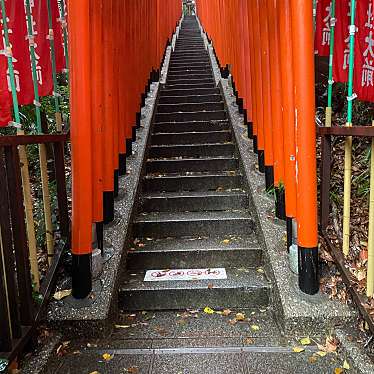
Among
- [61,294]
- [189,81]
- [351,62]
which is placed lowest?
[61,294]

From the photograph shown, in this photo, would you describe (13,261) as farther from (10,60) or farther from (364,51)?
(364,51)

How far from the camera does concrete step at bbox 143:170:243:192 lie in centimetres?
499

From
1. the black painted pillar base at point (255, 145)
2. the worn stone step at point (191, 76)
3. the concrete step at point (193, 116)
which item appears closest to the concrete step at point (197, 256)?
the black painted pillar base at point (255, 145)

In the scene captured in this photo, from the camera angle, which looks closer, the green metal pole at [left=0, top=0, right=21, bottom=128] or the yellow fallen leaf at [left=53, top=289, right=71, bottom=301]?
the green metal pole at [left=0, top=0, right=21, bottom=128]

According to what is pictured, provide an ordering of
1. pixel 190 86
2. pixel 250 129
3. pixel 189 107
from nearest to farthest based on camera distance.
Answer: pixel 250 129
pixel 189 107
pixel 190 86

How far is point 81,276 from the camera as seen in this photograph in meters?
3.15

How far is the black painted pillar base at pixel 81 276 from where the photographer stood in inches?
124

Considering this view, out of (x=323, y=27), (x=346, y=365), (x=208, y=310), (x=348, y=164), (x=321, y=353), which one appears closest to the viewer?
(x=346, y=365)

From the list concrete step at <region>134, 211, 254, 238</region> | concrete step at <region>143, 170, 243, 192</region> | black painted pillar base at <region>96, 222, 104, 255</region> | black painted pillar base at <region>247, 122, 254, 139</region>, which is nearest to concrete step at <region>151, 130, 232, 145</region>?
black painted pillar base at <region>247, 122, 254, 139</region>

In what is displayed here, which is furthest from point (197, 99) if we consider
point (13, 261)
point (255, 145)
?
point (13, 261)

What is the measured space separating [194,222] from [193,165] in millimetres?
1238

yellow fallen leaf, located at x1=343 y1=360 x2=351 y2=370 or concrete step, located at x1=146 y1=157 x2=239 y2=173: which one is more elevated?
concrete step, located at x1=146 y1=157 x2=239 y2=173

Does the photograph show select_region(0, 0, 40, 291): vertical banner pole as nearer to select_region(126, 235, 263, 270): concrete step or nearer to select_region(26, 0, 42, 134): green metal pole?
select_region(26, 0, 42, 134): green metal pole

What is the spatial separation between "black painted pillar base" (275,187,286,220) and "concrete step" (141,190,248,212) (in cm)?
68
